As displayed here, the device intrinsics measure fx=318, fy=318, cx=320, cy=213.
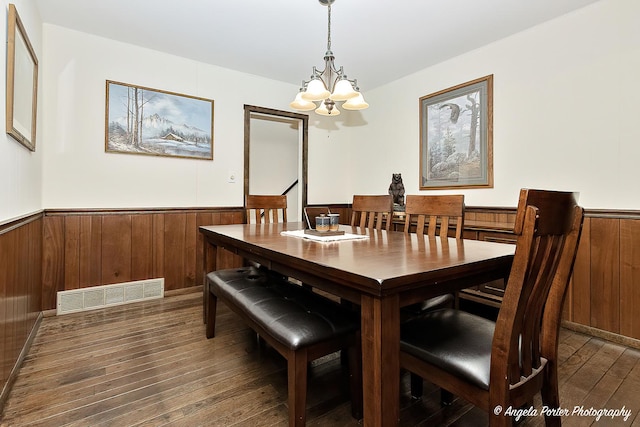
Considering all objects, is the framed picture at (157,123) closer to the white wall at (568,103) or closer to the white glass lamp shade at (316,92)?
the white glass lamp shade at (316,92)

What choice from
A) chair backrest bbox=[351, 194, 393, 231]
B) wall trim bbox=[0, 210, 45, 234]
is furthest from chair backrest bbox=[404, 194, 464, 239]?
wall trim bbox=[0, 210, 45, 234]

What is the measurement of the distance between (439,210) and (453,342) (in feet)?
3.33

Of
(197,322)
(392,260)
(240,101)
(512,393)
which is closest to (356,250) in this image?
(392,260)

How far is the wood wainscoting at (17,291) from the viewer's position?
1.49 meters

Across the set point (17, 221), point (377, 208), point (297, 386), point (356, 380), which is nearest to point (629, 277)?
point (377, 208)

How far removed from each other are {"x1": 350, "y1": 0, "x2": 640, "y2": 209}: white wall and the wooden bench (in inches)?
83.6

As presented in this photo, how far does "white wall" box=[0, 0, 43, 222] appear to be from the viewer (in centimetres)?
154

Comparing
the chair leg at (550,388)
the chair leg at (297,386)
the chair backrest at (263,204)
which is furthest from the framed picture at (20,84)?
the chair leg at (550,388)

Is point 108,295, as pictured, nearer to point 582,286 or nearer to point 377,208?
point 377,208

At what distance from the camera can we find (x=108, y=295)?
286 centimetres

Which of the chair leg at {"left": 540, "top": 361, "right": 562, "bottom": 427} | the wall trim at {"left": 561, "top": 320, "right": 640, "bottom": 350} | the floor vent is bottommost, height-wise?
the wall trim at {"left": 561, "top": 320, "right": 640, "bottom": 350}

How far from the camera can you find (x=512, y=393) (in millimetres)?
936

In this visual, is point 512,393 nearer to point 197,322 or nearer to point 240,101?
point 197,322

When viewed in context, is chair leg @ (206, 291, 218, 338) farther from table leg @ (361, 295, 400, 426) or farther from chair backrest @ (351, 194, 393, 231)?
table leg @ (361, 295, 400, 426)
